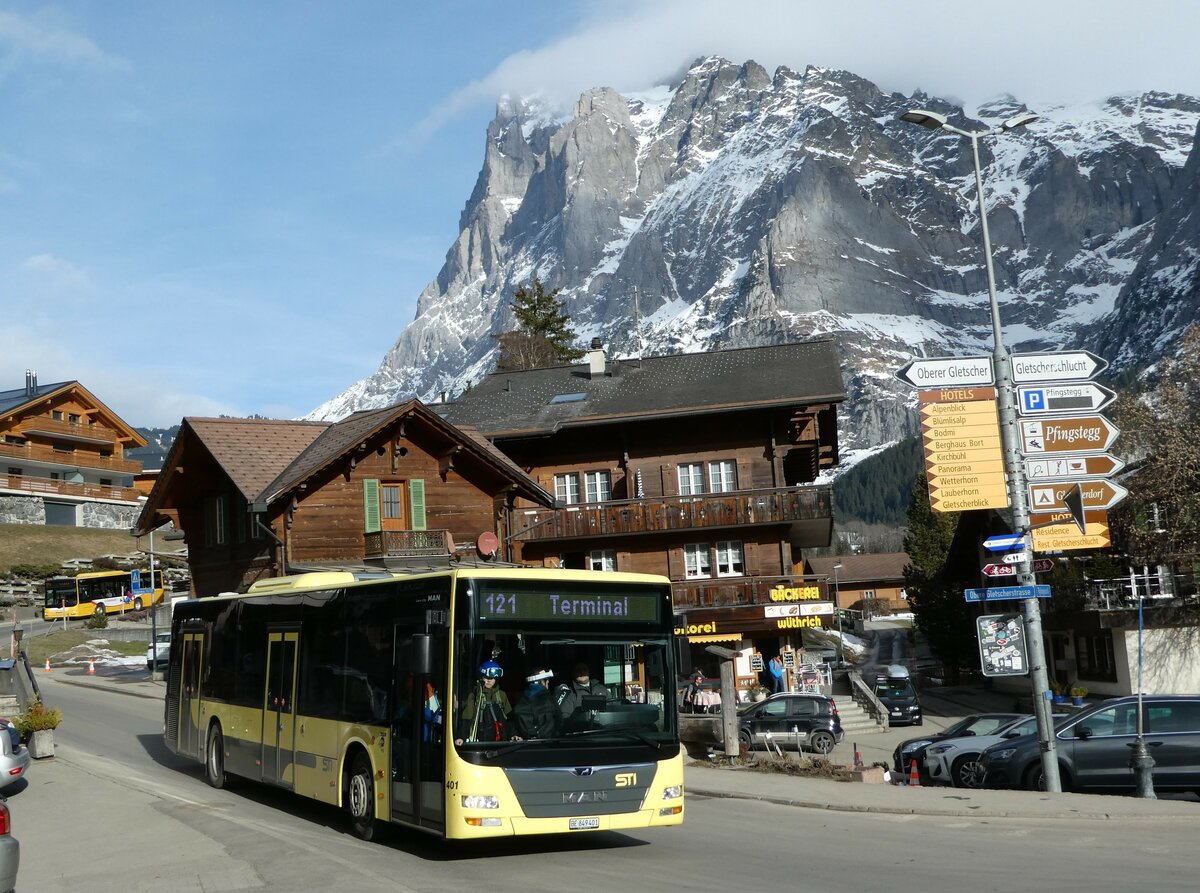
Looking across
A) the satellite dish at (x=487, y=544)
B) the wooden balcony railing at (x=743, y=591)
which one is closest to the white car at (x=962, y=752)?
the satellite dish at (x=487, y=544)

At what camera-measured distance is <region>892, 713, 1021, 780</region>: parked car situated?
23.3 meters

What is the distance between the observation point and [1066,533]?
17516 millimetres

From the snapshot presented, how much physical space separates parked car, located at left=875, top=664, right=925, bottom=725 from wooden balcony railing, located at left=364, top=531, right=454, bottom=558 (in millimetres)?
14734

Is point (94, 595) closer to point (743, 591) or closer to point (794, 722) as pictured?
point (743, 591)

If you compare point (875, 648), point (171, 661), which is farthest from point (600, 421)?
point (875, 648)

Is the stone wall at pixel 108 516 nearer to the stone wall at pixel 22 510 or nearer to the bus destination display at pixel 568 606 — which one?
the stone wall at pixel 22 510

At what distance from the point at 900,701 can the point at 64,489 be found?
67.5 meters

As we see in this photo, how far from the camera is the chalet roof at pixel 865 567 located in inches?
5022

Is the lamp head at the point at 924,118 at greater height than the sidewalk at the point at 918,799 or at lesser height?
greater

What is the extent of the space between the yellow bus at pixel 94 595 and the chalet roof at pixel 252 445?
30.5 m

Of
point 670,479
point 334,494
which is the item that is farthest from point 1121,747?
point 670,479

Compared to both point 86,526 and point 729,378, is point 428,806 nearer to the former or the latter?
point 729,378

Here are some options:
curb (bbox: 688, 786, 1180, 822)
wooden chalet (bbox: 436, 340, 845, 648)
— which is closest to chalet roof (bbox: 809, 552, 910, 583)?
wooden chalet (bbox: 436, 340, 845, 648)

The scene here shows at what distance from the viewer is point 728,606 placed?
40969 millimetres
